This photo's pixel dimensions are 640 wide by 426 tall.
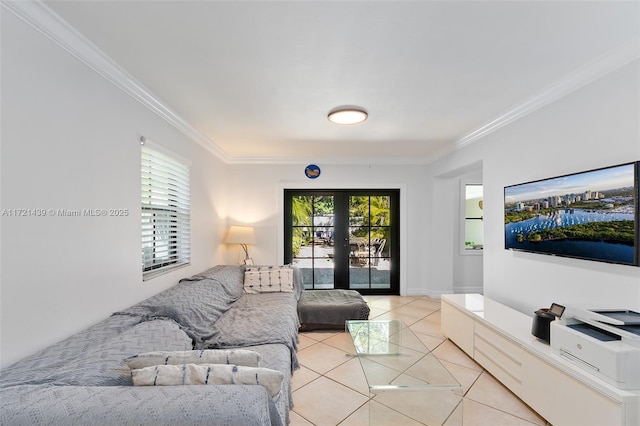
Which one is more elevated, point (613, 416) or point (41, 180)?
point (41, 180)

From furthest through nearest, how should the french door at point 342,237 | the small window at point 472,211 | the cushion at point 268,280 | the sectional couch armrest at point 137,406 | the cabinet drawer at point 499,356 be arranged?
the small window at point 472,211, the french door at point 342,237, the cushion at point 268,280, the cabinet drawer at point 499,356, the sectional couch armrest at point 137,406

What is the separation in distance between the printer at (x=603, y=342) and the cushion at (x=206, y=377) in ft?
5.64

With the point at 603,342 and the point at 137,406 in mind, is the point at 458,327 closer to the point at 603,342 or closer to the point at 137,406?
the point at 603,342

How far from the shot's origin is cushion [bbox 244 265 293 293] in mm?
3678

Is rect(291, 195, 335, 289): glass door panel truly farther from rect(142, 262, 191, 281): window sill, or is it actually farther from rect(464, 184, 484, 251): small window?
rect(464, 184, 484, 251): small window

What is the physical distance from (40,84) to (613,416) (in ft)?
11.1

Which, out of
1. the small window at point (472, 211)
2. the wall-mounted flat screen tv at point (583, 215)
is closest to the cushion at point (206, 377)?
the wall-mounted flat screen tv at point (583, 215)

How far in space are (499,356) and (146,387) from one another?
2.45m

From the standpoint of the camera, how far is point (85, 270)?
1.77 m

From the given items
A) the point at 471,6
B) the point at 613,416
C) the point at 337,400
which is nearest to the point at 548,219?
the point at 613,416

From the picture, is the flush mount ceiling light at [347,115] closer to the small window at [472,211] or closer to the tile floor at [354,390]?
the tile floor at [354,390]

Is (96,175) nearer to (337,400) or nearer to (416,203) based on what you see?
(337,400)

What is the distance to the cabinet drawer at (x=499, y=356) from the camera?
2092 millimetres

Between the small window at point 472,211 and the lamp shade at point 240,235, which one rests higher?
the small window at point 472,211
